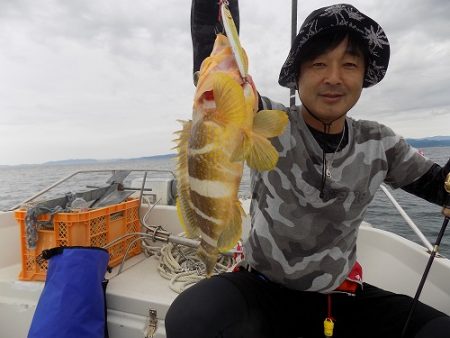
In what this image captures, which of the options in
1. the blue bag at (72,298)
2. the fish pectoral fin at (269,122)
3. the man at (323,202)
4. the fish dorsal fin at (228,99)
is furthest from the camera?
the blue bag at (72,298)

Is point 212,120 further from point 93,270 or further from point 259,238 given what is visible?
point 93,270

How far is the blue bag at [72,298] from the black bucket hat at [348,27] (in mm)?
2127

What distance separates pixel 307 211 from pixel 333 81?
2.48 ft

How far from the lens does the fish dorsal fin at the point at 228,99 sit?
1.24 meters

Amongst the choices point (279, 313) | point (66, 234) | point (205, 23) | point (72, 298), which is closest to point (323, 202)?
point (279, 313)

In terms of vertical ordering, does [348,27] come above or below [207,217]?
above

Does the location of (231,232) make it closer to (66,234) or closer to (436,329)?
(436,329)

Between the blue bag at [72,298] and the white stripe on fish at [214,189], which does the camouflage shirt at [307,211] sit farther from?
the blue bag at [72,298]

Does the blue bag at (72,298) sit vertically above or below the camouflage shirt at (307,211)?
below

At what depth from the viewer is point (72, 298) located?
8.25ft

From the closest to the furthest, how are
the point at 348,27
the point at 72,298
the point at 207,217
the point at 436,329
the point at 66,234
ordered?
the point at 207,217 → the point at 436,329 → the point at 348,27 → the point at 72,298 → the point at 66,234

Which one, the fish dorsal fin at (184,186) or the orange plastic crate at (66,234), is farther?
the orange plastic crate at (66,234)

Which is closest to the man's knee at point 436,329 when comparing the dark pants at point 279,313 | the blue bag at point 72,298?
the dark pants at point 279,313

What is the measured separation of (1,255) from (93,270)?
1.75 metres
